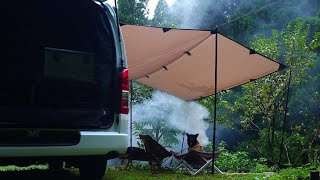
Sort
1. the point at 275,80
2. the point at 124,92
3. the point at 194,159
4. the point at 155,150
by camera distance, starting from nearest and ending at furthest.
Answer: the point at 124,92
the point at 155,150
the point at 194,159
the point at 275,80

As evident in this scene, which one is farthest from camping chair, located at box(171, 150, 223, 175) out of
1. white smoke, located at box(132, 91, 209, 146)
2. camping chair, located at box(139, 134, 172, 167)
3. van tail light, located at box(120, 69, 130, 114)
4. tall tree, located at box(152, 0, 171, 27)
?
tall tree, located at box(152, 0, 171, 27)

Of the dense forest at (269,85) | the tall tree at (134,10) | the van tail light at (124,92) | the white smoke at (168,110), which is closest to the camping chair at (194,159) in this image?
the dense forest at (269,85)

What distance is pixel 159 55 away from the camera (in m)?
6.13

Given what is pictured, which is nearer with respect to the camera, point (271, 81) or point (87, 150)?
point (87, 150)

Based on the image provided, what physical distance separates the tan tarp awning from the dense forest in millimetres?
488

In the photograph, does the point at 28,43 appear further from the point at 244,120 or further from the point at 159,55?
the point at 244,120

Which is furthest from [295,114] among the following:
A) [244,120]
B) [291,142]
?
[244,120]

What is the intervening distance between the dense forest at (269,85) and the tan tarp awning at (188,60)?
488 mm

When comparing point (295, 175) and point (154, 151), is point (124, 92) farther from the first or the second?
point (154, 151)

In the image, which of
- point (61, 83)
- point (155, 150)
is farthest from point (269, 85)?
point (61, 83)

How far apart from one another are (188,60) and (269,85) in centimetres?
295

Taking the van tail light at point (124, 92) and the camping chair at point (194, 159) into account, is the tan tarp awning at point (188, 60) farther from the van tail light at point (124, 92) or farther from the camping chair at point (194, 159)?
the van tail light at point (124, 92)

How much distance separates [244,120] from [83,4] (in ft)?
25.0

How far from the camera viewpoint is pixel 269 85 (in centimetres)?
855
